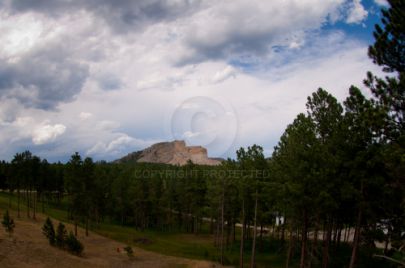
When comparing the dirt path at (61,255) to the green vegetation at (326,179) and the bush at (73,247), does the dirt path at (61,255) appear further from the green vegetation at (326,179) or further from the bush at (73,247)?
the green vegetation at (326,179)

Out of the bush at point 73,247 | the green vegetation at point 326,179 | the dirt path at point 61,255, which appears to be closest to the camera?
the green vegetation at point 326,179

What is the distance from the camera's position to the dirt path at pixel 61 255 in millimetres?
43656

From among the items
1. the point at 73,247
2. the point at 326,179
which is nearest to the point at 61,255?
the point at 73,247

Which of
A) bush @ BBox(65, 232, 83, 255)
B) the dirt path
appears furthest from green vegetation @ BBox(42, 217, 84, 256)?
the dirt path

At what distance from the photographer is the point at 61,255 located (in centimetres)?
4862

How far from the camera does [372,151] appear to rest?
3122 cm

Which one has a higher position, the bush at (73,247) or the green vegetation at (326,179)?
the green vegetation at (326,179)

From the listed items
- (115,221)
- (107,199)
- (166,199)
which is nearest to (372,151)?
(166,199)

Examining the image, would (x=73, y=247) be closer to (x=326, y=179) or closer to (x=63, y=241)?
(x=63, y=241)

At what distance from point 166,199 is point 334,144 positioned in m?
71.4

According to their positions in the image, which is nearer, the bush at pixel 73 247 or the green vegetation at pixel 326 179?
the green vegetation at pixel 326 179

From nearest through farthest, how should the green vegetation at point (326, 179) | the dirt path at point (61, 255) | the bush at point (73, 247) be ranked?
the green vegetation at point (326, 179) < the dirt path at point (61, 255) < the bush at point (73, 247)

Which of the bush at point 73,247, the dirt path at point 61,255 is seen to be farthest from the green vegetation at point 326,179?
the dirt path at point 61,255

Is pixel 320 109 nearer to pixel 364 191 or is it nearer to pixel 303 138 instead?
pixel 303 138
